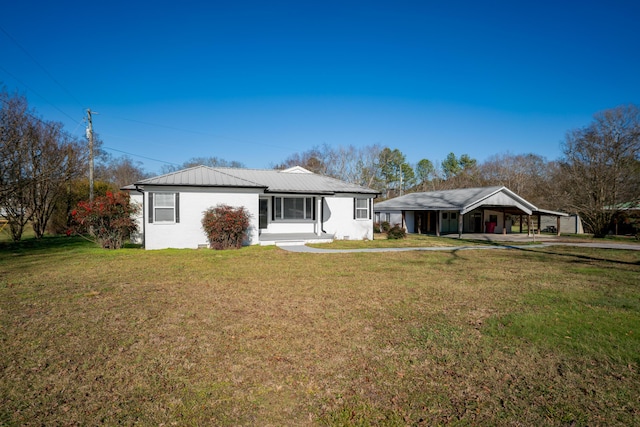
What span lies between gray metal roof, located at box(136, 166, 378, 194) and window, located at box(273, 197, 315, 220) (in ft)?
2.31

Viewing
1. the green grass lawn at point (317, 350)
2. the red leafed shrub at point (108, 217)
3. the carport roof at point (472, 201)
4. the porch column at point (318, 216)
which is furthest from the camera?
the carport roof at point (472, 201)

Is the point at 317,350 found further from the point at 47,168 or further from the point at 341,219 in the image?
the point at 47,168

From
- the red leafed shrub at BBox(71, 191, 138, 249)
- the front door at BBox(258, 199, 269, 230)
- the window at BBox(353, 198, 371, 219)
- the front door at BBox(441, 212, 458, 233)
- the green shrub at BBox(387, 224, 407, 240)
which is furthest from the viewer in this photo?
the front door at BBox(441, 212, 458, 233)

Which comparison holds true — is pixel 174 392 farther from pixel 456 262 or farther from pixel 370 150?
pixel 370 150

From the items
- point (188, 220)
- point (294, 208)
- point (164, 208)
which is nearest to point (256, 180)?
point (294, 208)

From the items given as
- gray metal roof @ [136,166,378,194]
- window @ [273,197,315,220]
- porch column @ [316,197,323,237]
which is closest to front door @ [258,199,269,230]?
window @ [273,197,315,220]

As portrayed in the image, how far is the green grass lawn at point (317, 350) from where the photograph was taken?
10.6ft

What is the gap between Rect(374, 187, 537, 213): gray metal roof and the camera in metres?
24.7

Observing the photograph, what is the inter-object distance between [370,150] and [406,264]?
1634 inches

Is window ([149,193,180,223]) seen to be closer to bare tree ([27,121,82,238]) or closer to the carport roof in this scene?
bare tree ([27,121,82,238])

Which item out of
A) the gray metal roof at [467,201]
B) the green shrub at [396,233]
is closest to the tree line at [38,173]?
the green shrub at [396,233]

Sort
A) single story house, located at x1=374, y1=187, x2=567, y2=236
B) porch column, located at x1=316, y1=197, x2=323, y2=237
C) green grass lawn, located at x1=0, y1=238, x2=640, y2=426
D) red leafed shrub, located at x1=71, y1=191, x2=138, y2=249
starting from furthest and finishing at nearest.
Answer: single story house, located at x1=374, y1=187, x2=567, y2=236 < porch column, located at x1=316, y1=197, x2=323, y2=237 < red leafed shrub, located at x1=71, y1=191, x2=138, y2=249 < green grass lawn, located at x1=0, y1=238, x2=640, y2=426

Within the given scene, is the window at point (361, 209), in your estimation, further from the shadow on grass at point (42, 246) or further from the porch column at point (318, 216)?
the shadow on grass at point (42, 246)

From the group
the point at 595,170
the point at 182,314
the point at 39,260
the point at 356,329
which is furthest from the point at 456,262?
the point at 595,170
